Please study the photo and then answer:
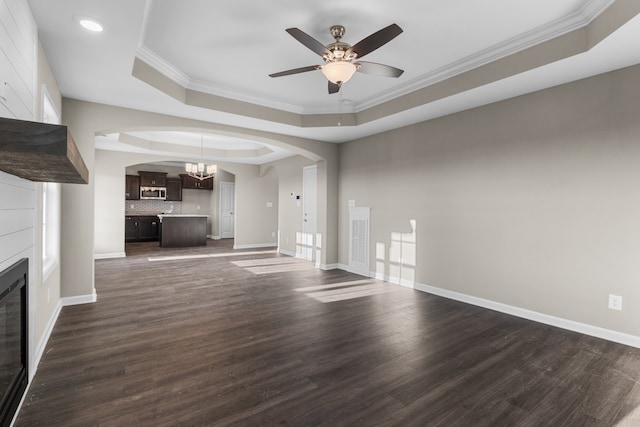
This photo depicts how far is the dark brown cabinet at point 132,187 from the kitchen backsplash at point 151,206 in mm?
327

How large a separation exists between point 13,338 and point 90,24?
87.2 inches

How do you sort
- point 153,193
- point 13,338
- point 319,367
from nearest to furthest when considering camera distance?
point 13,338, point 319,367, point 153,193

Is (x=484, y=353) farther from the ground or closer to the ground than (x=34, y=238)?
closer to the ground

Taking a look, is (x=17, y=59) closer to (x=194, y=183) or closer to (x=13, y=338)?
(x=13, y=338)

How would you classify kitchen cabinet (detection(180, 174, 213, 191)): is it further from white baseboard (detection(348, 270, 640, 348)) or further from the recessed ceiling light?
the recessed ceiling light

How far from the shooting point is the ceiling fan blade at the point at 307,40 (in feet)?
7.93

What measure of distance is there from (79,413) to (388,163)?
4865mm

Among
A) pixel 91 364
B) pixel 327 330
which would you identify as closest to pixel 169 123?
pixel 91 364

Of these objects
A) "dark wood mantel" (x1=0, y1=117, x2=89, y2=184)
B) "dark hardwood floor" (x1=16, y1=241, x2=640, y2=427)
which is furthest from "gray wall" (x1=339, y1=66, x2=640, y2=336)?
"dark wood mantel" (x1=0, y1=117, x2=89, y2=184)

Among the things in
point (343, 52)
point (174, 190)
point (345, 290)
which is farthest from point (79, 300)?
point (174, 190)

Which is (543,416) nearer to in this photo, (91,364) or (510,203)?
(510,203)

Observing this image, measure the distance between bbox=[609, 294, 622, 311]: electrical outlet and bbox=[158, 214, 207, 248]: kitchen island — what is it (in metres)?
9.28

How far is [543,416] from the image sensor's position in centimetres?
198

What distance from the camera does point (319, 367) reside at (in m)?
2.54
